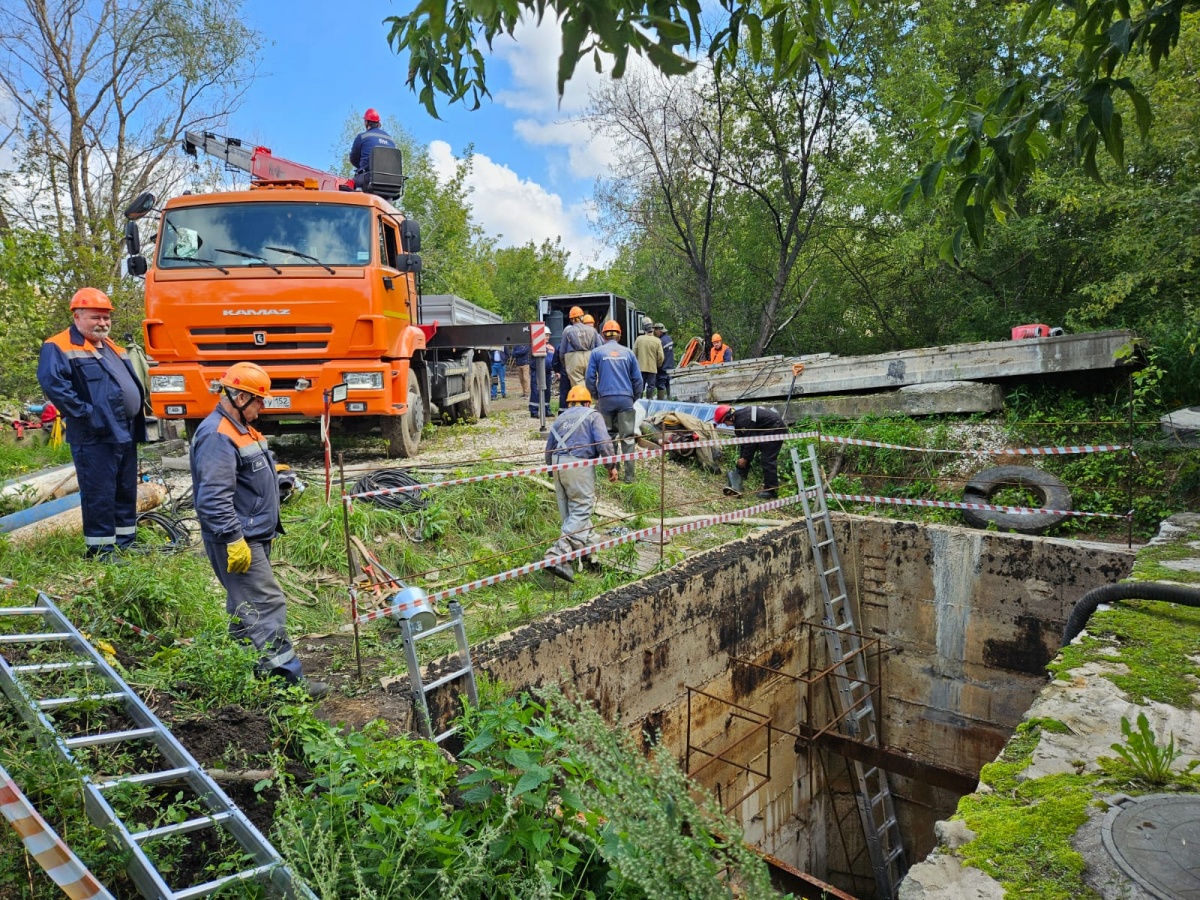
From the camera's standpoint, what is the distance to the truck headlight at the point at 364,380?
24.8 ft

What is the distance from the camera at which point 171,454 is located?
8.62 meters

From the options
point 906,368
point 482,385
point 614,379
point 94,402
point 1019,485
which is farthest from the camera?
point 482,385

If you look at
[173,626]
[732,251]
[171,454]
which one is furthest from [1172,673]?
[732,251]

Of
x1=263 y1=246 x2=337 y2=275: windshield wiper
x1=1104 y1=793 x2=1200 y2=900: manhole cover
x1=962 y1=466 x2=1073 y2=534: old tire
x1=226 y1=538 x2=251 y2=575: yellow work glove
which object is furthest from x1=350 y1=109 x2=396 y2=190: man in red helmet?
x1=1104 y1=793 x2=1200 y2=900: manhole cover

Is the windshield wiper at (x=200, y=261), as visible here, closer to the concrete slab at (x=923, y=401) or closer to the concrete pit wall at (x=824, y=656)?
the concrete pit wall at (x=824, y=656)

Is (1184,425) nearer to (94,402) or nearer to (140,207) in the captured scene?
(94,402)

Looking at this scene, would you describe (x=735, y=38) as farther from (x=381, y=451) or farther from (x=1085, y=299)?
(x=1085, y=299)

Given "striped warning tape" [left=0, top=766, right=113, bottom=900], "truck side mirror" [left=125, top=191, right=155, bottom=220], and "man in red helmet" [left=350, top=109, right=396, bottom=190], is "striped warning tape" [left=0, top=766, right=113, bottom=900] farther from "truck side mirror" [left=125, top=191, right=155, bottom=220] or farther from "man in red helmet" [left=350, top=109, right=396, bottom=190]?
"man in red helmet" [left=350, top=109, right=396, bottom=190]

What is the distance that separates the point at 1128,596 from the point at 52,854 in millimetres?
5115

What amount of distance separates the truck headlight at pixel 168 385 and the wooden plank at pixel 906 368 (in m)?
7.36

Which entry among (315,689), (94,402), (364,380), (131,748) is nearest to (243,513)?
(315,689)

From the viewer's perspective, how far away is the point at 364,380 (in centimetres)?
759

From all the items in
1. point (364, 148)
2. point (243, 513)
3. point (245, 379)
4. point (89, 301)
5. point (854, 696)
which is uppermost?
point (364, 148)

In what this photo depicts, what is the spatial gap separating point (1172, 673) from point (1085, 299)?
11947 millimetres
